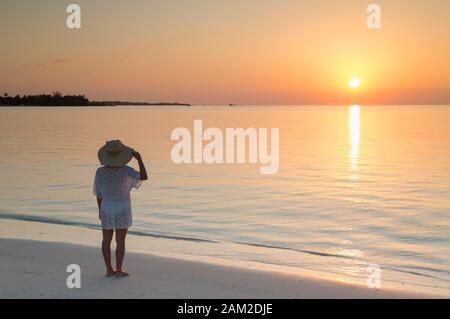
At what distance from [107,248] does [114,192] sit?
905 millimetres

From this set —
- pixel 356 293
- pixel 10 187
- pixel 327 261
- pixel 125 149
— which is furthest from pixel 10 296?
pixel 10 187

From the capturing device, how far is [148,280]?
8.72 meters

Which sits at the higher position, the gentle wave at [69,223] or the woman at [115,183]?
the woman at [115,183]

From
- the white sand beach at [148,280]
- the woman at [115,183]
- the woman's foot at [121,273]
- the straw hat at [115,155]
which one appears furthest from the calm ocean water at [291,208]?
the straw hat at [115,155]

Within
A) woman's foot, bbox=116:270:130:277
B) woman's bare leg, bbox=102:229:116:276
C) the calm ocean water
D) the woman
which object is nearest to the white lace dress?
the woman

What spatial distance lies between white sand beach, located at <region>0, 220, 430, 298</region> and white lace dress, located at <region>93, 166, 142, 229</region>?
93 centimetres

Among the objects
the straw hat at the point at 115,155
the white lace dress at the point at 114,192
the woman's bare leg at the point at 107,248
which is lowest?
the woman's bare leg at the point at 107,248

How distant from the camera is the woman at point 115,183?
819cm

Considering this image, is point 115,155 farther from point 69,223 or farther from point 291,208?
point 291,208

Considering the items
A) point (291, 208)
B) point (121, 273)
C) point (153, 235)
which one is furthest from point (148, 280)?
point (291, 208)

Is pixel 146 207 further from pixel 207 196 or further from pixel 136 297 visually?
pixel 136 297

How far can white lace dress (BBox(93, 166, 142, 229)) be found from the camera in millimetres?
8312

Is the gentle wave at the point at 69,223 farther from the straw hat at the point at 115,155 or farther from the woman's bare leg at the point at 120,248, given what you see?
the straw hat at the point at 115,155

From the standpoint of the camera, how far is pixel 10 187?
22.9 m
